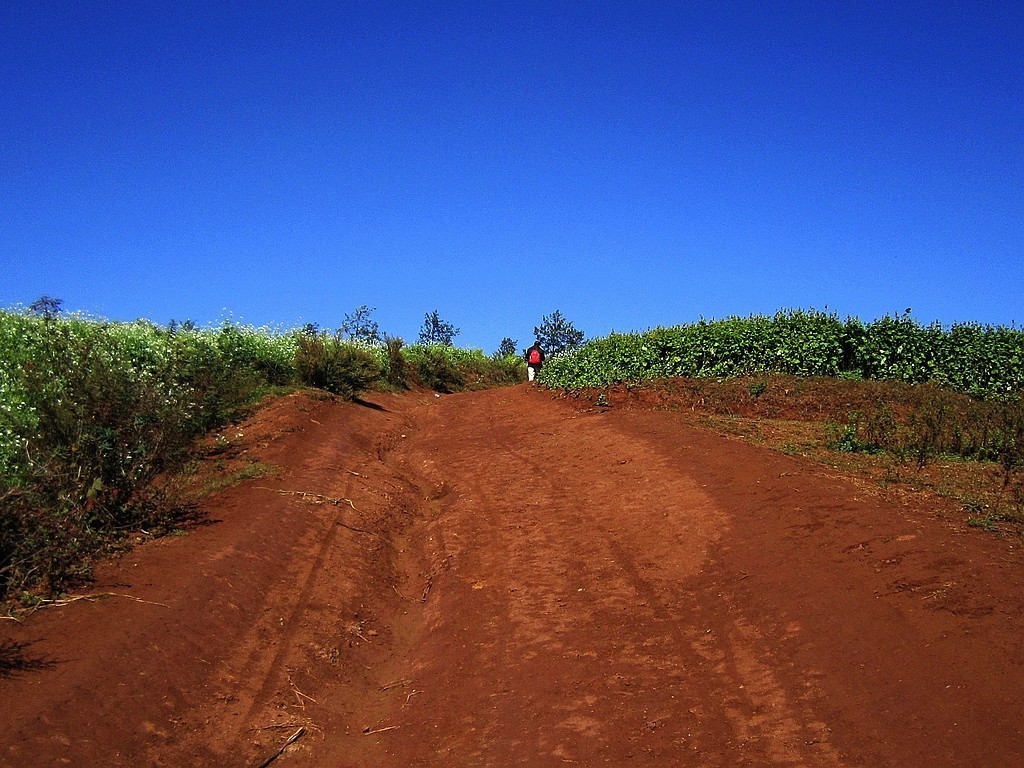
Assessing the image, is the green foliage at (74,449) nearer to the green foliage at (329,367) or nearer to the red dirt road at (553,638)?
the red dirt road at (553,638)

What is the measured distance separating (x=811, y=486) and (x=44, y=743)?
7676 millimetres

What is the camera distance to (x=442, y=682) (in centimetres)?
659

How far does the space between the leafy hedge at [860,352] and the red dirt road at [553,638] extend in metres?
8.10

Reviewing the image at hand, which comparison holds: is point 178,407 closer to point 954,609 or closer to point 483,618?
point 483,618

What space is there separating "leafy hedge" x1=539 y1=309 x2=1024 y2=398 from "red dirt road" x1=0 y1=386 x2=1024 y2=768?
8101mm

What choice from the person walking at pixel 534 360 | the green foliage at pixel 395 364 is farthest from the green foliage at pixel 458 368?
the person walking at pixel 534 360

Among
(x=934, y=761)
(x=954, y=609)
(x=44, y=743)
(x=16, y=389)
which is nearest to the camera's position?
(x=934, y=761)

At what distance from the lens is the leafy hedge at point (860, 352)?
18.1 m

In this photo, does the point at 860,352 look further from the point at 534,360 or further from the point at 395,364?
the point at 395,364

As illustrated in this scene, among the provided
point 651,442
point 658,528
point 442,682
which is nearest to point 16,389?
point 442,682

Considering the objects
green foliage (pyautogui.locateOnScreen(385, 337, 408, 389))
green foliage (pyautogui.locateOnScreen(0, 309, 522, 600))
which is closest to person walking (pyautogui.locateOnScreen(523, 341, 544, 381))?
green foliage (pyautogui.locateOnScreen(385, 337, 408, 389))

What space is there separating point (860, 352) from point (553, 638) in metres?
13.8

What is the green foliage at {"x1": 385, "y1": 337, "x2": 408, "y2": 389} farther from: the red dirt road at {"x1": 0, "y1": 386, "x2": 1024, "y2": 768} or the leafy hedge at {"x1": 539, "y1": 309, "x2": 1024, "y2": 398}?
the red dirt road at {"x1": 0, "y1": 386, "x2": 1024, "y2": 768}

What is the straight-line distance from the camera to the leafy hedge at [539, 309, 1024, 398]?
18109 mm
